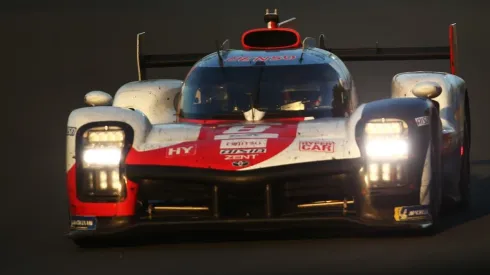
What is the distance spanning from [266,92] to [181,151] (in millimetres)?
2008

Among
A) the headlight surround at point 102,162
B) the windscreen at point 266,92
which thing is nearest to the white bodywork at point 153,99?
the windscreen at point 266,92

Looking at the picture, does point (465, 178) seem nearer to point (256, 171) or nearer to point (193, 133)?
point (193, 133)

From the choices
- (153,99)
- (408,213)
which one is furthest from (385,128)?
(153,99)

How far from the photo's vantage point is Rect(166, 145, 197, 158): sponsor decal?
1191cm

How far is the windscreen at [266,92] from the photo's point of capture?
1362cm

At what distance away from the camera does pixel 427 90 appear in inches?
523

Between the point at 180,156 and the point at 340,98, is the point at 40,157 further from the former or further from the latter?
the point at 180,156

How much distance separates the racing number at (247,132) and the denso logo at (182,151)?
290 millimetres

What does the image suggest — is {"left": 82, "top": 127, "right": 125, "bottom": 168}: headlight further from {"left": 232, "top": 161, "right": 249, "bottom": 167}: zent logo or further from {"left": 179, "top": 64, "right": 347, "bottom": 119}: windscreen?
{"left": 179, "top": 64, "right": 347, "bottom": 119}: windscreen

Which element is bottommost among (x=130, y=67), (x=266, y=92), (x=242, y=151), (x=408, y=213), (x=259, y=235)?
(x=259, y=235)

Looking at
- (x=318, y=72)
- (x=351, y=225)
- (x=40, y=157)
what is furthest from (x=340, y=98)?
(x=40, y=157)

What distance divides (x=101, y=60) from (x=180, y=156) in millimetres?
21865

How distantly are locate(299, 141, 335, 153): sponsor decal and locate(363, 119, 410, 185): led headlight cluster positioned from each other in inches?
9.6

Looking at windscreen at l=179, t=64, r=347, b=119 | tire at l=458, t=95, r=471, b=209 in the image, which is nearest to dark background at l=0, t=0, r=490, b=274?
tire at l=458, t=95, r=471, b=209
